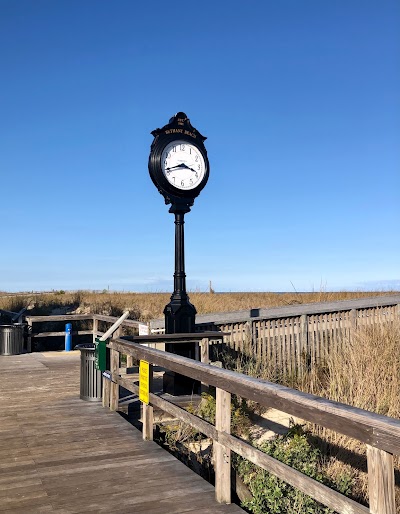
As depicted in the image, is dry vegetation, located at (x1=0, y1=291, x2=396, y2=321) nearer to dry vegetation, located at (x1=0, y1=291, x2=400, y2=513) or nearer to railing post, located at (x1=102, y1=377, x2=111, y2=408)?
dry vegetation, located at (x1=0, y1=291, x2=400, y2=513)

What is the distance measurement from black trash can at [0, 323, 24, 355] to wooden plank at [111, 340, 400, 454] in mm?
10846

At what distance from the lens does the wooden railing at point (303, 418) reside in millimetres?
2490

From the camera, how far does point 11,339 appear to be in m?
14.4

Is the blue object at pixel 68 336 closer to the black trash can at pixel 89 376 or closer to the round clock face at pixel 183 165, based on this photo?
the black trash can at pixel 89 376

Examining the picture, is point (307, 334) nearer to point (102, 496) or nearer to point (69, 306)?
point (102, 496)

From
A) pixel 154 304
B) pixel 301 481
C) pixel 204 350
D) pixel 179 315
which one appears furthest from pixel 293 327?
pixel 154 304

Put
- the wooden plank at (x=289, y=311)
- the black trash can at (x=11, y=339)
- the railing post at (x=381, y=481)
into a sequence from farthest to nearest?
the black trash can at (x=11, y=339) < the wooden plank at (x=289, y=311) < the railing post at (x=381, y=481)

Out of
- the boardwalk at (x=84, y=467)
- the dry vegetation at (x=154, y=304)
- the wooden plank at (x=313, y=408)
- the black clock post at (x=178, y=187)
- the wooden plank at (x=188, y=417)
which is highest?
the black clock post at (x=178, y=187)

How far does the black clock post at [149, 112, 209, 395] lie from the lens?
26.3ft

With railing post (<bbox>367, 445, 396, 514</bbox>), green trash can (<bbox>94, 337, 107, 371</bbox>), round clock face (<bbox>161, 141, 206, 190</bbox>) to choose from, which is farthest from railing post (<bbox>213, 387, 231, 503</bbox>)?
round clock face (<bbox>161, 141, 206, 190</bbox>)

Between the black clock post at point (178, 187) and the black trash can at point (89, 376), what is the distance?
1041 mm

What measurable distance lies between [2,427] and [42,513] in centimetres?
296

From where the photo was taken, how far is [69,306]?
90.3ft

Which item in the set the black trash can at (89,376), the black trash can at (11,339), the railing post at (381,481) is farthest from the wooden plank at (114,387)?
the black trash can at (11,339)
